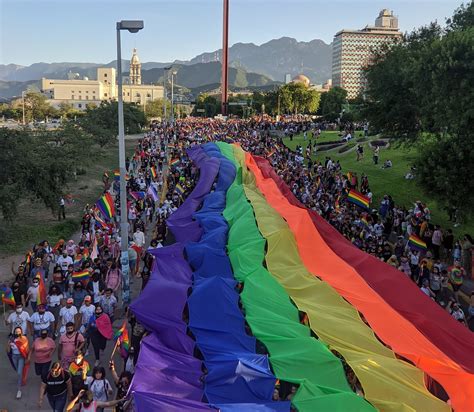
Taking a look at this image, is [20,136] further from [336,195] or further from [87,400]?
[87,400]

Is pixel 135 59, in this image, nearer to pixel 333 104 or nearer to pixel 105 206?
pixel 333 104

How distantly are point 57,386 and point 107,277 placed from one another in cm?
474

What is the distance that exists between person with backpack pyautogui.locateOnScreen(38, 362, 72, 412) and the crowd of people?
1 centimetres

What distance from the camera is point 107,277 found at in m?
12.6

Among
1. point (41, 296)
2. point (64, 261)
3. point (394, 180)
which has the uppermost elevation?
point (64, 261)

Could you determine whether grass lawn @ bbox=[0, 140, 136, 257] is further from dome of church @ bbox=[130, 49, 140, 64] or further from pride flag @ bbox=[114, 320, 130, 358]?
dome of church @ bbox=[130, 49, 140, 64]

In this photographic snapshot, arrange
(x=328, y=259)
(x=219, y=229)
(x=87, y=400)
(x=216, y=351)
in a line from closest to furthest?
(x=87, y=400) → (x=216, y=351) → (x=328, y=259) → (x=219, y=229)

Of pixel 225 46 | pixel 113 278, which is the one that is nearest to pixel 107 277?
pixel 113 278

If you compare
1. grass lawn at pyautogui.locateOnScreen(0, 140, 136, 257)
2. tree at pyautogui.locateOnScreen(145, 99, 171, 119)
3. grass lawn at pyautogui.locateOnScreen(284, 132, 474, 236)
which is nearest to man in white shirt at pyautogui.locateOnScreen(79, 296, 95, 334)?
grass lawn at pyautogui.locateOnScreen(0, 140, 136, 257)

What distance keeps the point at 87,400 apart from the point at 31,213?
19.3 meters

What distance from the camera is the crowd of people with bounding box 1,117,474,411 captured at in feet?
27.2

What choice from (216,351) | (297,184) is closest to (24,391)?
(216,351)

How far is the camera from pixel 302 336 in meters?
8.93

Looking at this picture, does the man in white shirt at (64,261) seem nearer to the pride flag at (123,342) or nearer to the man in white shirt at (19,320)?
the man in white shirt at (19,320)
